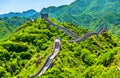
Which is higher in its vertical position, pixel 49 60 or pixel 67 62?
pixel 49 60

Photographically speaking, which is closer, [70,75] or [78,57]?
[70,75]

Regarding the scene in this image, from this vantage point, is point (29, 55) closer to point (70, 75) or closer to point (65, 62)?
point (65, 62)

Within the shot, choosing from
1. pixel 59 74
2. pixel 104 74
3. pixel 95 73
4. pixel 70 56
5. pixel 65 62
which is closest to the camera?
pixel 104 74

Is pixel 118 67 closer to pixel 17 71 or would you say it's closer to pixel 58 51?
pixel 58 51

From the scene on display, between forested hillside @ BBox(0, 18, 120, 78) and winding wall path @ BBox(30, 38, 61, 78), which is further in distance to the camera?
winding wall path @ BBox(30, 38, 61, 78)

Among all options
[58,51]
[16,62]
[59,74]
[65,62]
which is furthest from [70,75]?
[16,62]

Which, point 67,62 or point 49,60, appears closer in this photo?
point 49,60

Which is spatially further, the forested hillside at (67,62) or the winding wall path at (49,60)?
the winding wall path at (49,60)

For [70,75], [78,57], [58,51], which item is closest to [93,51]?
[78,57]

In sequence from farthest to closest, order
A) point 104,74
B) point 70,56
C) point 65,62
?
point 70,56 < point 65,62 < point 104,74
